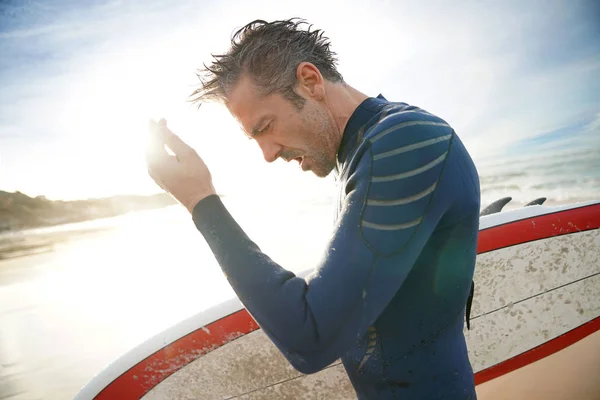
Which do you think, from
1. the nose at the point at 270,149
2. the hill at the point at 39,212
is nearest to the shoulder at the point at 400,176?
the nose at the point at 270,149

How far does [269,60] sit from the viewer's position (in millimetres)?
1282

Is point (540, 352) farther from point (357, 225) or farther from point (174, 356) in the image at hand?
point (357, 225)

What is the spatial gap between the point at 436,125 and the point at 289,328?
57 cm

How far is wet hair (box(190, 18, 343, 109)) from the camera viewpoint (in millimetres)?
1249

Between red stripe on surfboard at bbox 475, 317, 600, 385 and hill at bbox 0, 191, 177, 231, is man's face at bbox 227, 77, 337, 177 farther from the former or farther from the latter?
hill at bbox 0, 191, 177, 231

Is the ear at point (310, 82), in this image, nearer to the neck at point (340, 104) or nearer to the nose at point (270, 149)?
the neck at point (340, 104)

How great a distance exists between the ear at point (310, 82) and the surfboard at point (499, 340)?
5.70 feet

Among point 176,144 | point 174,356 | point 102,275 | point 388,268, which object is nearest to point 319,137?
point 176,144

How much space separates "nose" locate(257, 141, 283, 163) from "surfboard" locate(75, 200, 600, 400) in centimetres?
153

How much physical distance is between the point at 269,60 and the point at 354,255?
76cm

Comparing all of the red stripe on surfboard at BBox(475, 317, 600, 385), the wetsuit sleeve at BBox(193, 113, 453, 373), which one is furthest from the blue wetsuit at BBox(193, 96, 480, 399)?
the red stripe on surfboard at BBox(475, 317, 600, 385)

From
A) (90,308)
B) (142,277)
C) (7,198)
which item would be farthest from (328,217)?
(7,198)

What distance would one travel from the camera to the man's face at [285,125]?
1239mm

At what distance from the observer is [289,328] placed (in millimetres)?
794
